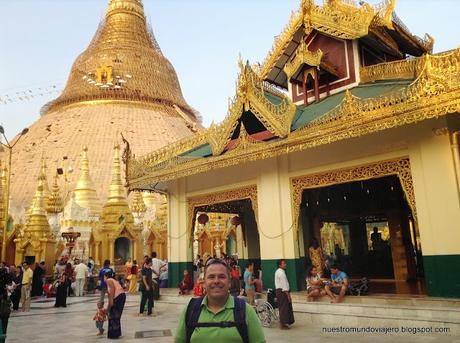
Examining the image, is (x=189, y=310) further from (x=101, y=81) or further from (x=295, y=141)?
(x=101, y=81)

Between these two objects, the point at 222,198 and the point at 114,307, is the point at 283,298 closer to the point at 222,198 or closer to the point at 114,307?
the point at 114,307

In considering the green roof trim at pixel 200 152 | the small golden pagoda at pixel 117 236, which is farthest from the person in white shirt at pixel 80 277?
the small golden pagoda at pixel 117 236

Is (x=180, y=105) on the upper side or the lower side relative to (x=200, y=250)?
upper

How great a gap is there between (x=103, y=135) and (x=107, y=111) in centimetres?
419

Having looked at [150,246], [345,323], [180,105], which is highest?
[180,105]

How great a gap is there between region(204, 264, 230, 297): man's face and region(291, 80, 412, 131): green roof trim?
778 cm

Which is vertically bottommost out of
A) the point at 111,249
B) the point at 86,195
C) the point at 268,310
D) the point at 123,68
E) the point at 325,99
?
the point at 268,310

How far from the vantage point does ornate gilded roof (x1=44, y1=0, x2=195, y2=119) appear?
4997cm

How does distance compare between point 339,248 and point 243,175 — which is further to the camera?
point 339,248

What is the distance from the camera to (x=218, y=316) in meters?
2.88

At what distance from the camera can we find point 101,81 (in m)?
49.2

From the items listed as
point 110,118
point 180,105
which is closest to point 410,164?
point 110,118

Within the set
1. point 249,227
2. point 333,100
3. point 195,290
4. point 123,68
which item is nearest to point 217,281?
point 195,290

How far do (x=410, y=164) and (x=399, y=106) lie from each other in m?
1.55
